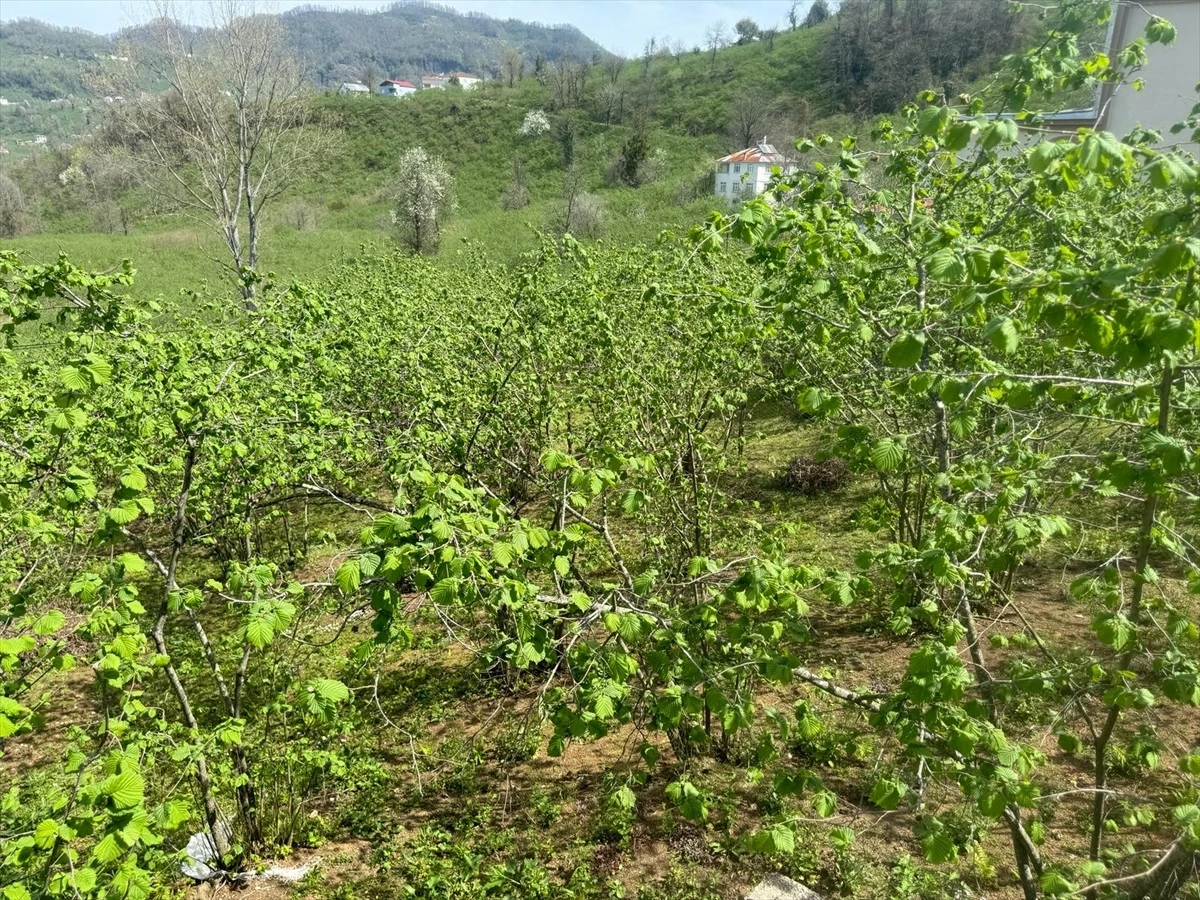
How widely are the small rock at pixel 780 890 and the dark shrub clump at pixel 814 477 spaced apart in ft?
22.1

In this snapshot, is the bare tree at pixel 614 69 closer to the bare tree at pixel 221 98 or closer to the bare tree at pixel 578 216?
the bare tree at pixel 578 216

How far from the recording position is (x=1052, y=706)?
5.85 m

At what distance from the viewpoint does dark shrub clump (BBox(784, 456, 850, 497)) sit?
10.8 meters

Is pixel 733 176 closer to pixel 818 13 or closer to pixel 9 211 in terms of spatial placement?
pixel 9 211

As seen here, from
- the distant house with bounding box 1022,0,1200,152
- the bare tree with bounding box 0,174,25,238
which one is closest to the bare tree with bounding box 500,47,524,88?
the bare tree with bounding box 0,174,25,238

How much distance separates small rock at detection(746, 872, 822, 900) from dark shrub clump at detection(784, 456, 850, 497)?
6.75 meters

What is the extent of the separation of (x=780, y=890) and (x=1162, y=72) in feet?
72.6

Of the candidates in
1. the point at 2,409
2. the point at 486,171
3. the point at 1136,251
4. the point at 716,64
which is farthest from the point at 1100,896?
the point at 716,64

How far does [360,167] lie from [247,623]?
201ft

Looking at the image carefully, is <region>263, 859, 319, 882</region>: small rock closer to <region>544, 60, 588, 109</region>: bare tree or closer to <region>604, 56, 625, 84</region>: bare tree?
Result: <region>544, 60, 588, 109</region>: bare tree

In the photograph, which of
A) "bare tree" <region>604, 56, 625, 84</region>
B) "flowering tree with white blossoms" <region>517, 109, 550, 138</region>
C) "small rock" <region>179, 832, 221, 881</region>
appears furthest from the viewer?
"bare tree" <region>604, 56, 625, 84</region>

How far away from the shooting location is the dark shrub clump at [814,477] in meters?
10.8

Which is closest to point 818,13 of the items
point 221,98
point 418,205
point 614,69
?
point 614,69

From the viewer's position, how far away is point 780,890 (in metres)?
4.49
